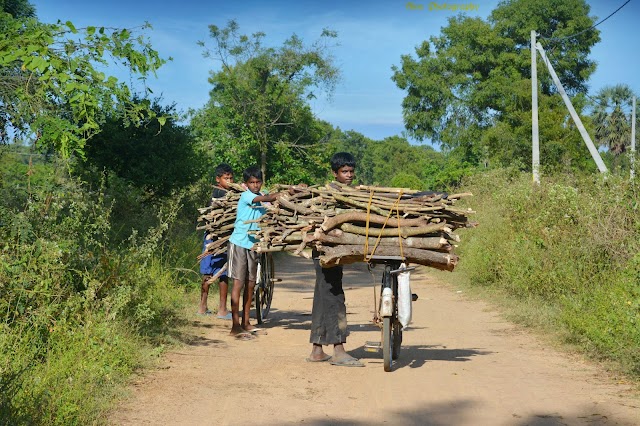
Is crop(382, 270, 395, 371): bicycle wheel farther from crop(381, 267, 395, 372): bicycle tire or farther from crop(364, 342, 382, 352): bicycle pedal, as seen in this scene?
crop(364, 342, 382, 352): bicycle pedal

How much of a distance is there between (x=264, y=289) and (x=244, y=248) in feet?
4.74

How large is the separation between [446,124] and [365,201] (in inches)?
1629

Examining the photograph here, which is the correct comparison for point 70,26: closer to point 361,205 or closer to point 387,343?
point 361,205

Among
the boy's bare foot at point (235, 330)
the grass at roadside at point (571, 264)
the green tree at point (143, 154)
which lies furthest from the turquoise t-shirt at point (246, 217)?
the green tree at point (143, 154)

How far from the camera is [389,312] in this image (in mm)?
7773

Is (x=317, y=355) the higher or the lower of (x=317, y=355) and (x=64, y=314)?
the lower

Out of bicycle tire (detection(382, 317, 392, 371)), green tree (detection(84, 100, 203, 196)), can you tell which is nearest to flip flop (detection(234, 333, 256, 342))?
bicycle tire (detection(382, 317, 392, 371))

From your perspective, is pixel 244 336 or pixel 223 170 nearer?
pixel 244 336

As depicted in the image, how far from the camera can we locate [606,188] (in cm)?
1137

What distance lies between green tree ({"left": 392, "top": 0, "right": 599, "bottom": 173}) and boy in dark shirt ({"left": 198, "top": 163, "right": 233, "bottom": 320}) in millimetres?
33609

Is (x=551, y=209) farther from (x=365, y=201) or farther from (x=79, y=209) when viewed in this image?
(x=79, y=209)

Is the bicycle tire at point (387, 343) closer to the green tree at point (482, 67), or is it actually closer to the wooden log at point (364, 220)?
the wooden log at point (364, 220)

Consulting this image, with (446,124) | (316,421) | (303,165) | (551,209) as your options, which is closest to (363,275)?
(551,209)

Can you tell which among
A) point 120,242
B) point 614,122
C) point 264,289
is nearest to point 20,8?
point 120,242
